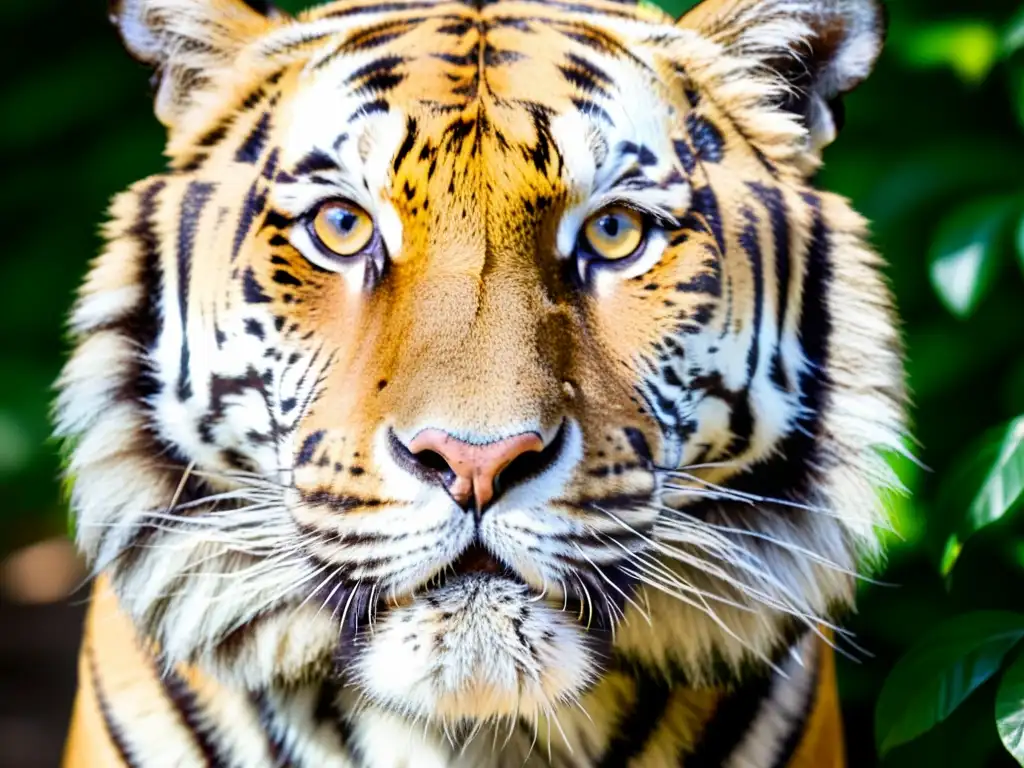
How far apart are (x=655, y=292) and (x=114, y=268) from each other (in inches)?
22.3

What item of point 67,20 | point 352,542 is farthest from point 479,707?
point 67,20

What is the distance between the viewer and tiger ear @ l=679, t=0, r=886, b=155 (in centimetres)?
128

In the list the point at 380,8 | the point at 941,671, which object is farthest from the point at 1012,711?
the point at 380,8

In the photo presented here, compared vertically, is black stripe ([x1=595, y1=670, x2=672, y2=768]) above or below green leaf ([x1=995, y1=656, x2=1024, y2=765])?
below

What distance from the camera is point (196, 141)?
4.32 ft

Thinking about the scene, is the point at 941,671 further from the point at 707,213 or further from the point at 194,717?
the point at 194,717

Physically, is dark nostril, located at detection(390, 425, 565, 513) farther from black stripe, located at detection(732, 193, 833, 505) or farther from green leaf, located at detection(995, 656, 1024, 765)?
green leaf, located at detection(995, 656, 1024, 765)

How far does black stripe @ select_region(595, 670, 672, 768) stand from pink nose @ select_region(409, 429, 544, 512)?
0.35 meters

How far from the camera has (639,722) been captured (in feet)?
4.19

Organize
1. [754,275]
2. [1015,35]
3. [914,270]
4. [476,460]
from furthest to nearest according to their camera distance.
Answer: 1. [914,270]
2. [1015,35]
3. [754,275]
4. [476,460]

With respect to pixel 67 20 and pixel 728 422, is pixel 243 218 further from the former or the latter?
pixel 67 20

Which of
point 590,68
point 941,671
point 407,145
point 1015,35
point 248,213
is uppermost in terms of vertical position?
point 1015,35

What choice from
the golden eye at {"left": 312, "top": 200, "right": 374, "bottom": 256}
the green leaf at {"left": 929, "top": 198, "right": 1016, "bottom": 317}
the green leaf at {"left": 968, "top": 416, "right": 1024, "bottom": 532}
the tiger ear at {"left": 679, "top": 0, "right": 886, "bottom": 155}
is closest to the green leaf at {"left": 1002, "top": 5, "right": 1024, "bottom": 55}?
the green leaf at {"left": 929, "top": 198, "right": 1016, "bottom": 317}

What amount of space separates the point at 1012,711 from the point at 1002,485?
0.25 meters
